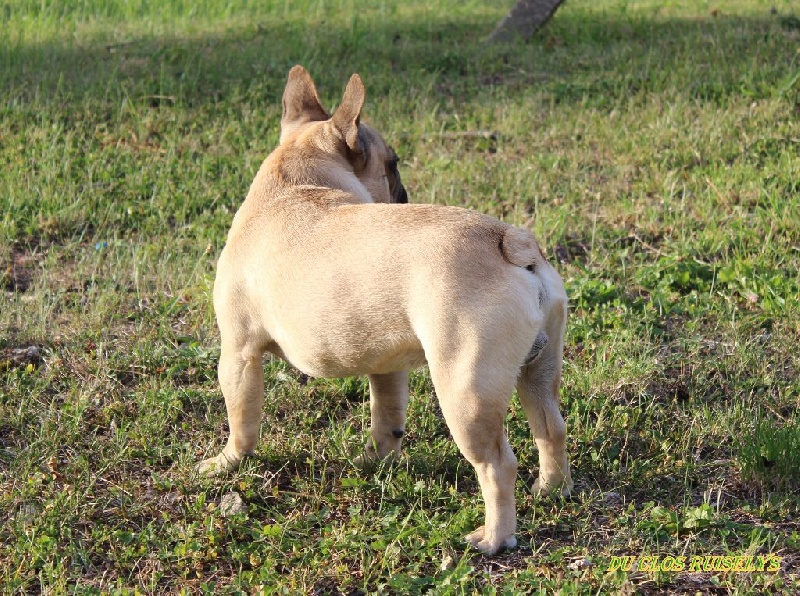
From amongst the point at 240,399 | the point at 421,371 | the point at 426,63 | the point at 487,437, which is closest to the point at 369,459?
the point at 240,399

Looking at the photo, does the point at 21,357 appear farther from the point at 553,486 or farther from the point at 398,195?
the point at 553,486

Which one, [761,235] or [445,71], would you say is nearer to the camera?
[761,235]

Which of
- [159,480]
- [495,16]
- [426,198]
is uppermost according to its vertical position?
[495,16]

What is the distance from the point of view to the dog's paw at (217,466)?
462cm

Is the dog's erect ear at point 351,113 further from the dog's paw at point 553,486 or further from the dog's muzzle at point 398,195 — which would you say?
the dog's paw at point 553,486

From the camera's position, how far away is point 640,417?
5051 mm

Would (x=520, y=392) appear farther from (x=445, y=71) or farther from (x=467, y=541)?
(x=445, y=71)

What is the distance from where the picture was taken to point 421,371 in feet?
17.7

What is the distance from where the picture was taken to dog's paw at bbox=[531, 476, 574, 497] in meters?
4.42

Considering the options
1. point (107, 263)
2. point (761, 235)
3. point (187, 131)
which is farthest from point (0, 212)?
point (761, 235)

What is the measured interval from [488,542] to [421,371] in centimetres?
150

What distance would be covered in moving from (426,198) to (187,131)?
246 cm

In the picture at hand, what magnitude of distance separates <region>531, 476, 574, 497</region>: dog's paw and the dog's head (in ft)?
5.45

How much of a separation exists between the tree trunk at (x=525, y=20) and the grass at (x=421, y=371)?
0.68ft
